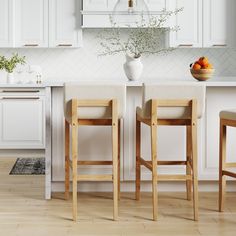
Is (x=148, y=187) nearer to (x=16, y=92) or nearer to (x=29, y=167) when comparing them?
(x=29, y=167)

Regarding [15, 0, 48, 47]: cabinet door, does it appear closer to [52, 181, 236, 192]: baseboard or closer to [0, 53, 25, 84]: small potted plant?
[0, 53, 25, 84]: small potted plant

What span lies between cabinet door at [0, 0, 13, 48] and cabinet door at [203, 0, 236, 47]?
88.8 inches

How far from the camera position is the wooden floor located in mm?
3711

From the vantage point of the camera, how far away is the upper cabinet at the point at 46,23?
6988mm

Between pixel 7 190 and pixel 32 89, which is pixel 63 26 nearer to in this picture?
pixel 32 89

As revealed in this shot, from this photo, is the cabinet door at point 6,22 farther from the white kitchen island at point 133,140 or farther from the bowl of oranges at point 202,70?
the bowl of oranges at point 202,70

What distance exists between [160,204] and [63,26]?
3.21m

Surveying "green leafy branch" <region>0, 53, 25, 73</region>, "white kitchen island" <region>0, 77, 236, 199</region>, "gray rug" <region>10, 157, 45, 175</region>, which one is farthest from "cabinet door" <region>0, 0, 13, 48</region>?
"white kitchen island" <region>0, 77, 236, 199</region>

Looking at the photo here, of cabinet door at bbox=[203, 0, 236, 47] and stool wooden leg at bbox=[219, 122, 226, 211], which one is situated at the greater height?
cabinet door at bbox=[203, 0, 236, 47]

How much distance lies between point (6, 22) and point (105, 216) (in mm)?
3579

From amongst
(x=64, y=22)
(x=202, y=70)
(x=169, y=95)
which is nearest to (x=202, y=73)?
(x=202, y=70)

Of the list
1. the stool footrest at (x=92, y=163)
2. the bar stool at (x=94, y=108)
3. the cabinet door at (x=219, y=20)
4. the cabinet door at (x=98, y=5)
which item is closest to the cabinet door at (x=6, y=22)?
the cabinet door at (x=98, y=5)

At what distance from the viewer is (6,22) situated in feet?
22.8

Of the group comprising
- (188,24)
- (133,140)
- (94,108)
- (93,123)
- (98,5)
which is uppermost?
(98,5)
